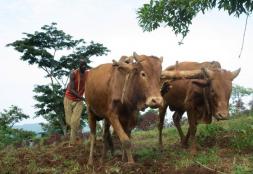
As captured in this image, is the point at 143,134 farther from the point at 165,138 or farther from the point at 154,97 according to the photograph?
the point at 154,97

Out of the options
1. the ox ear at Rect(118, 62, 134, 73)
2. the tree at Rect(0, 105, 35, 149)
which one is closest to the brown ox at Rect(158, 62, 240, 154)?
the ox ear at Rect(118, 62, 134, 73)

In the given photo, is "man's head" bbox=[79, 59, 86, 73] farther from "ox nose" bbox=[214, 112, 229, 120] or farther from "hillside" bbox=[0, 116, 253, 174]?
"ox nose" bbox=[214, 112, 229, 120]

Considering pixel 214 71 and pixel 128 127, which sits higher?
pixel 214 71

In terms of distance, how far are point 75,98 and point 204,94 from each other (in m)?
3.25

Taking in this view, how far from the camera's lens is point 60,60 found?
3183 cm

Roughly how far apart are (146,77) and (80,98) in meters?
3.64

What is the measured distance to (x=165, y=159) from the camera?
A: 30.6 feet

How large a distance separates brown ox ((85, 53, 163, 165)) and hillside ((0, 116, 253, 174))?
0.41 m

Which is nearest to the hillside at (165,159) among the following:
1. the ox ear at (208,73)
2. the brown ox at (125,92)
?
the brown ox at (125,92)

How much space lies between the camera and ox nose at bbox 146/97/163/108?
26.1 feet

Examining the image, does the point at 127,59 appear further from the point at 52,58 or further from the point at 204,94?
the point at 52,58

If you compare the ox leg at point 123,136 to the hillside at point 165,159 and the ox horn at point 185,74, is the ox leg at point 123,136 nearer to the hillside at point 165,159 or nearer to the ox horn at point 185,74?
the hillside at point 165,159

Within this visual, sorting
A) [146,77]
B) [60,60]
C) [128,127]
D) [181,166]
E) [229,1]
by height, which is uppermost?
[60,60]

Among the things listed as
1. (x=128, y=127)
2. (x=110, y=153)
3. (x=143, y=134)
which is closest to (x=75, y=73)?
(x=110, y=153)
